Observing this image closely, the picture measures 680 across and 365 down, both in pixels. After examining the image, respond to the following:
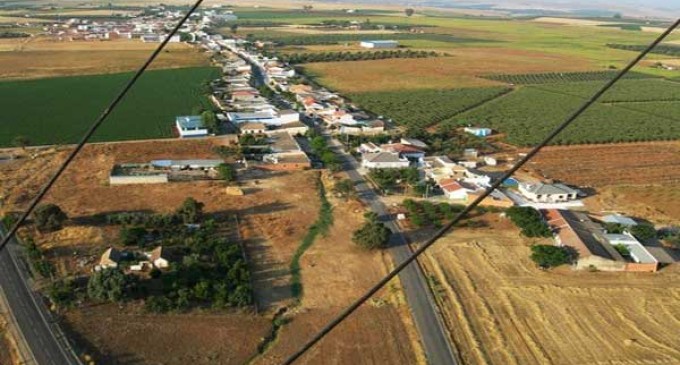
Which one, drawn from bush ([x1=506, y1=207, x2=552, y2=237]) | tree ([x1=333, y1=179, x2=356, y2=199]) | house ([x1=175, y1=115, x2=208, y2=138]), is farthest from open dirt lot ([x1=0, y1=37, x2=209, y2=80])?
bush ([x1=506, y1=207, x2=552, y2=237])

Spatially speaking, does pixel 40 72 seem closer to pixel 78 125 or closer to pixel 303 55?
pixel 78 125

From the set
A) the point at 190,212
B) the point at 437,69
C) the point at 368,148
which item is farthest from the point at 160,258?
the point at 437,69

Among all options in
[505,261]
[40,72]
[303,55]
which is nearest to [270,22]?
[303,55]

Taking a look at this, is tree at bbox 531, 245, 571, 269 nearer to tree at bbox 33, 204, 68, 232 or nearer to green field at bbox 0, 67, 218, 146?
tree at bbox 33, 204, 68, 232

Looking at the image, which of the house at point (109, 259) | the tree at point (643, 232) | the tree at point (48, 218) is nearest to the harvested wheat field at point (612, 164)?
the tree at point (643, 232)

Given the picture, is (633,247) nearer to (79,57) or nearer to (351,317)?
(351,317)

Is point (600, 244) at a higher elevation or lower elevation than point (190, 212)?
higher
